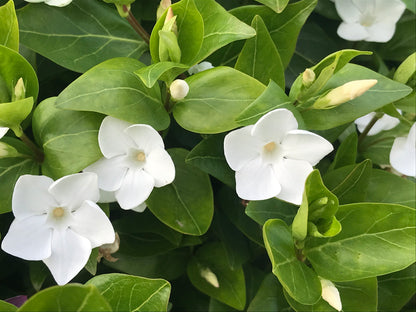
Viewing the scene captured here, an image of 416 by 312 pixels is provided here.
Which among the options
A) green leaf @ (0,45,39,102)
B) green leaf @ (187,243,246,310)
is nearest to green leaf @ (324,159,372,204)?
green leaf @ (187,243,246,310)

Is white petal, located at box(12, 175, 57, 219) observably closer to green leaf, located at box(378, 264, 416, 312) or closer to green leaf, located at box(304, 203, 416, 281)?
green leaf, located at box(304, 203, 416, 281)

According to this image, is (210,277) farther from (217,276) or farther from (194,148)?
(194,148)

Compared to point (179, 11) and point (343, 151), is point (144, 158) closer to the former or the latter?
point (179, 11)

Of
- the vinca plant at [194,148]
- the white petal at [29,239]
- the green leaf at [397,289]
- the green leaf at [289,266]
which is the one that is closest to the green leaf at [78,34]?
the vinca plant at [194,148]

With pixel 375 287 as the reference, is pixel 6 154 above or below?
above

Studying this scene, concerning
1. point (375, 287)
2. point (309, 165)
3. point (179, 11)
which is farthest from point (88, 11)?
point (375, 287)

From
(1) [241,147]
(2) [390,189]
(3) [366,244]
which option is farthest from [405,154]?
(1) [241,147]

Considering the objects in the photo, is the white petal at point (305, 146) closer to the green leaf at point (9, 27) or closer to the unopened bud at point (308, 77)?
the unopened bud at point (308, 77)
